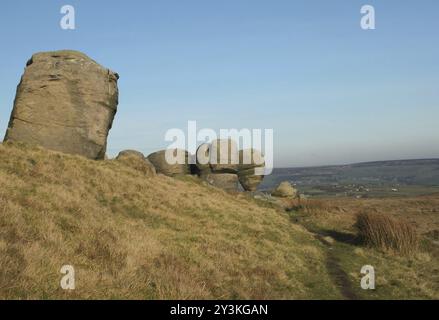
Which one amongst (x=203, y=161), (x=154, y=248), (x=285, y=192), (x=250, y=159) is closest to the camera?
(x=154, y=248)

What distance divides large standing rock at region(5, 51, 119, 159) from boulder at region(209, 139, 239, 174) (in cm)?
2147

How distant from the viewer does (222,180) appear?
49688mm

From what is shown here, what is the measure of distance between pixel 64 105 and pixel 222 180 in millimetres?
25288

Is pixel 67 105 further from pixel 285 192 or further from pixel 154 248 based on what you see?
pixel 285 192

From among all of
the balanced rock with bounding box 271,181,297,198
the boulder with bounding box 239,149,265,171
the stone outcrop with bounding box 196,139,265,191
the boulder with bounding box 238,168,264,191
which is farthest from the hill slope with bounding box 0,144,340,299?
the boulder with bounding box 239,149,265,171

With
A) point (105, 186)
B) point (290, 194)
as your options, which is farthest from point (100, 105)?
point (290, 194)

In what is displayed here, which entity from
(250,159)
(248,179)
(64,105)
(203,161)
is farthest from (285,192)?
(64,105)

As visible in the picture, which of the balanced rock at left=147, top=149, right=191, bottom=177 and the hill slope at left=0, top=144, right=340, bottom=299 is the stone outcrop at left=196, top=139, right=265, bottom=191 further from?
the hill slope at left=0, top=144, right=340, bottom=299

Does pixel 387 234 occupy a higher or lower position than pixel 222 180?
lower

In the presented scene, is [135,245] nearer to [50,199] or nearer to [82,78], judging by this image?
[50,199]

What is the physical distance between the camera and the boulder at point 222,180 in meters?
49.4

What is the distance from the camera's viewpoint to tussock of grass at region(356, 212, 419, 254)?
18547mm

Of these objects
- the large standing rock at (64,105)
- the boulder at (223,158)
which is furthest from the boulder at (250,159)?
the large standing rock at (64,105)
